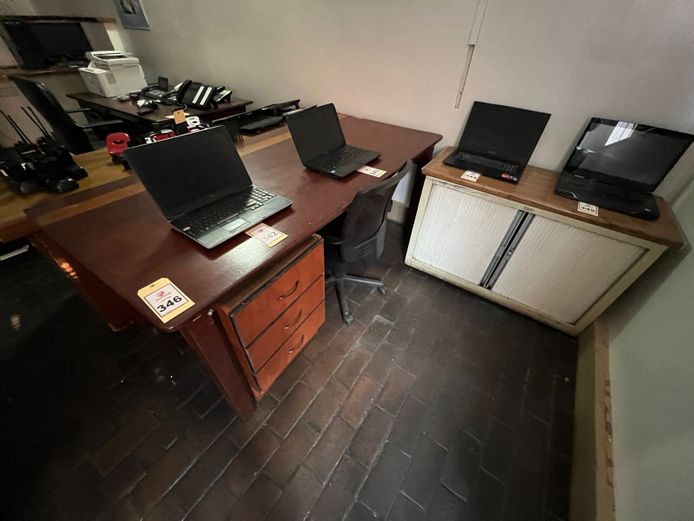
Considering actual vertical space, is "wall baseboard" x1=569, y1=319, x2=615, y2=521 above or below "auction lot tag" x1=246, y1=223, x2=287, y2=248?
below

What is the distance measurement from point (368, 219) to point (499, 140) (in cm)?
99

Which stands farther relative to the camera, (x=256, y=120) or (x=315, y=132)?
(x=256, y=120)

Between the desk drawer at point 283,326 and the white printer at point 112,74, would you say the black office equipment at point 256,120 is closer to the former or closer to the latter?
the desk drawer at point 283,326

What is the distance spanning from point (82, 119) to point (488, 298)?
16.1ft

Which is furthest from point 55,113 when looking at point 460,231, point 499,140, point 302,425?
point 499,140

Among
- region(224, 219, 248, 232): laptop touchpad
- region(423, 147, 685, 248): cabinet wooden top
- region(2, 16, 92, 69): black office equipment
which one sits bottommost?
region(423, 147, 685, 248): cabinet wooden top

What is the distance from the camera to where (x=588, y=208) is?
123cm

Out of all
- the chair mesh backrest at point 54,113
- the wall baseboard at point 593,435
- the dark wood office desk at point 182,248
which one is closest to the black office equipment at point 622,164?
the wall baseboard at point 593,435

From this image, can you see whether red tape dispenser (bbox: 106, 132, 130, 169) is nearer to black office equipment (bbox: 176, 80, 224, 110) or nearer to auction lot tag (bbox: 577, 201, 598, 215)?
black office equipment (bbox: 176, 80, 224, 110)

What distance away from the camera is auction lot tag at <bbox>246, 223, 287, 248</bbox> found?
878 millimetres

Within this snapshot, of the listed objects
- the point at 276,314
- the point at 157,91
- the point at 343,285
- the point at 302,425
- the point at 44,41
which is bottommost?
the point at 302,425

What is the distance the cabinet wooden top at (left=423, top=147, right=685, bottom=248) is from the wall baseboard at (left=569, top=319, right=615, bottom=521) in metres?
0.55

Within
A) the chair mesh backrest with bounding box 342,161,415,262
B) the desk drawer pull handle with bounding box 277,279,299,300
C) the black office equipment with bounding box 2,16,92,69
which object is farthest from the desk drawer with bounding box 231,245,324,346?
the black office equipment with bounding box 2,16,92,69

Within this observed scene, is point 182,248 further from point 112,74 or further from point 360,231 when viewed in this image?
point 112,74
